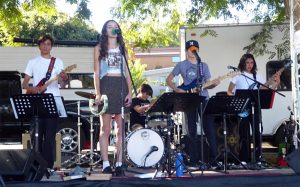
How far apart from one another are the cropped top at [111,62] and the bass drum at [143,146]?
157 cm

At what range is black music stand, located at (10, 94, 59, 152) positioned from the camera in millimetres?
7297

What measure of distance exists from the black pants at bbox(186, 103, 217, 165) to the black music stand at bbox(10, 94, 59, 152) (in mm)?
2098

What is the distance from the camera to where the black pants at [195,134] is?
8.48 meters

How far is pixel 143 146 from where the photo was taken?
347 inches

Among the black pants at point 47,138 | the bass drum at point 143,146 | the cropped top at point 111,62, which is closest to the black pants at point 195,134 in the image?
the bass drum at point 143,146

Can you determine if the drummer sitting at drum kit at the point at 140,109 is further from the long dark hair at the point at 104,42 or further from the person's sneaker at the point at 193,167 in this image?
the long dark hair at the point at 104,42

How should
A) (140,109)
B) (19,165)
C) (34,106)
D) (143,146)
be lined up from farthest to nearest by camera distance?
(140,109), (143,146), (34,106), (19,165)

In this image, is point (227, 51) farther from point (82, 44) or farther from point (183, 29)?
point (82, 44)

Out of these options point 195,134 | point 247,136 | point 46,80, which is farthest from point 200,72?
point 46,80

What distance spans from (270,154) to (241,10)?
10.3 feet

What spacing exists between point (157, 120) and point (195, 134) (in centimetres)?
106

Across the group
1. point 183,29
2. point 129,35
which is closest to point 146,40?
point 129,35

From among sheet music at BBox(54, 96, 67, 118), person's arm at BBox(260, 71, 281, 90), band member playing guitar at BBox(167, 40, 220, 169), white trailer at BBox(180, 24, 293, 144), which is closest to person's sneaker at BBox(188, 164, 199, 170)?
band member playing guitar at BBox(167, 40, 220, 169)

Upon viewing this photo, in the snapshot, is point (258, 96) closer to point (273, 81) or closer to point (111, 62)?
point (273, 81)
